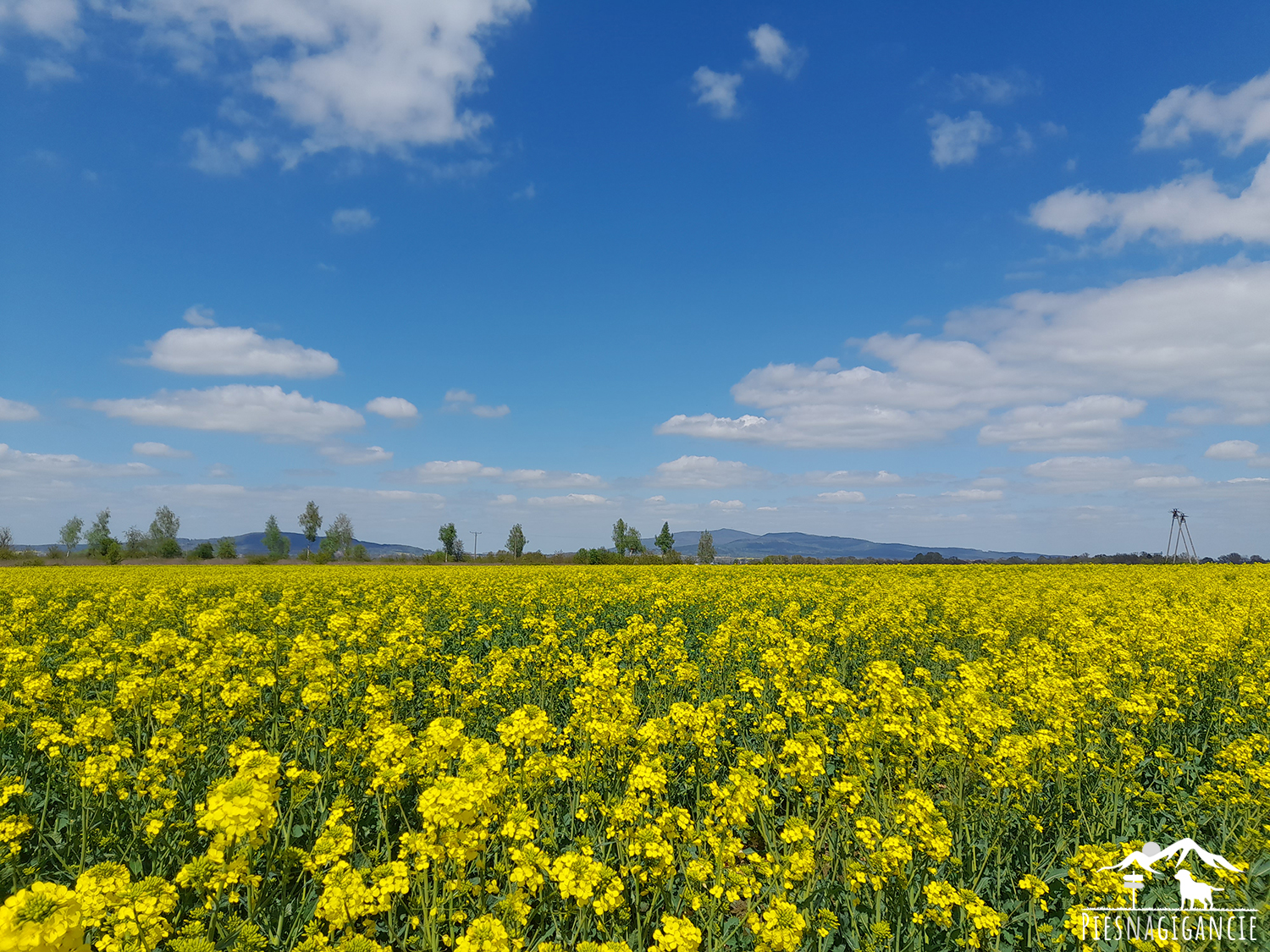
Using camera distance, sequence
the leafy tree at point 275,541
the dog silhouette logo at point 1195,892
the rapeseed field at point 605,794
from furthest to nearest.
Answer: the leafy tree at point 275,541 → the dog silhouette logo at point 1195,892 → the rapeseed field at point 605,794

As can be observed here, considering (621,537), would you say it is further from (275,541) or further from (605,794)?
(605,794)

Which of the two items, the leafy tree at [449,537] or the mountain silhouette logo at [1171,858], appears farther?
the leafy tree at [449,537]

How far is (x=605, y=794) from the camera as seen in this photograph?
5.82m

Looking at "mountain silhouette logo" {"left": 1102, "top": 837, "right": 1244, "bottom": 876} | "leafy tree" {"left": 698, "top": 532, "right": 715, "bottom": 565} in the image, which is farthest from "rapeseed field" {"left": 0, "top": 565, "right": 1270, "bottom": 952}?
"leafy tree" {"left": 698, "top": 532, "right": 715, "bottom": 565}

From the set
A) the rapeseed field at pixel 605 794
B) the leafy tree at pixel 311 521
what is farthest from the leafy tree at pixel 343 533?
the rapeseed field at pixel 605 794

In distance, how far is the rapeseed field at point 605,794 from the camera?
3.85m

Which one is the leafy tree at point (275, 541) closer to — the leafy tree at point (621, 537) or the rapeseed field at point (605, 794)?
the leafy tree at point (621, 537)

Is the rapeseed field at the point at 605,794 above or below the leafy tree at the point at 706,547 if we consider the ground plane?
above

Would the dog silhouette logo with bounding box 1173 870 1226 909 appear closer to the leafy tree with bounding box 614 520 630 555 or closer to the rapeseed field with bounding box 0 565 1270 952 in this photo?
the rapeseed field with bounding box 0 565 1270 952

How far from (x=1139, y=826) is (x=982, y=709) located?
178cm

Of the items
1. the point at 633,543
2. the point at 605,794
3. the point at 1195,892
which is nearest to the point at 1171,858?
the point at 1195,892

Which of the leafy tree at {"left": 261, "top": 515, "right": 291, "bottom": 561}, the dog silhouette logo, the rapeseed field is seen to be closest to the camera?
the rapeseed field

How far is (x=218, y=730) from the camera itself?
25.2ft

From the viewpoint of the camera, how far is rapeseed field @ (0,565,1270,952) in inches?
152
